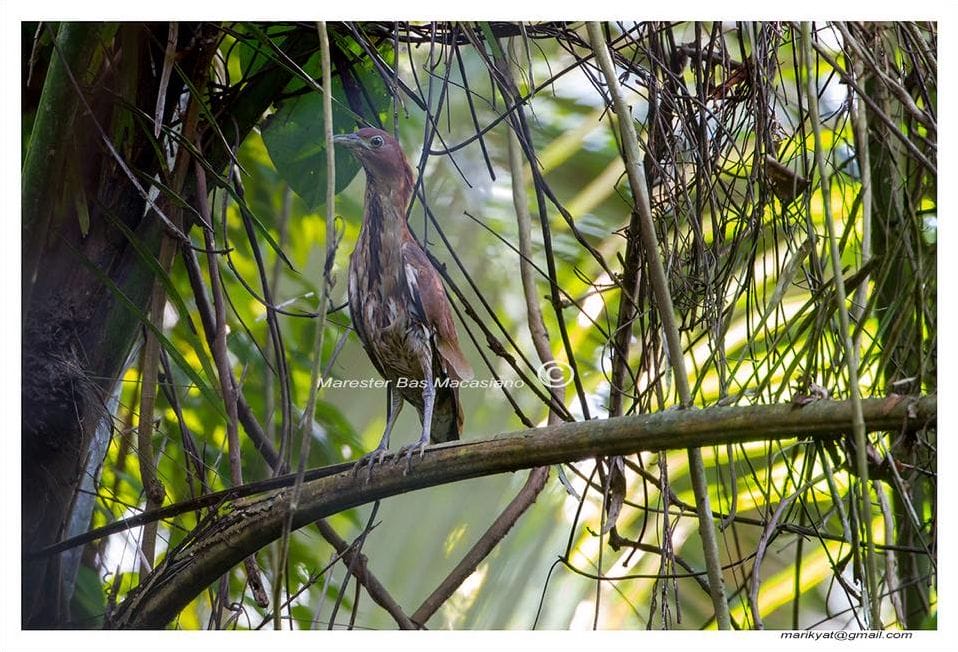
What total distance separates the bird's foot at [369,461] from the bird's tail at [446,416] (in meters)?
0.10

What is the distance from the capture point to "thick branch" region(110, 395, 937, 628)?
0.94 m

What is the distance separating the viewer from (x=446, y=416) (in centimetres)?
134

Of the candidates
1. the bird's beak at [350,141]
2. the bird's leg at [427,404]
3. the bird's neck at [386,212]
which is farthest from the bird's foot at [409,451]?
the bird's beak at [350,141]

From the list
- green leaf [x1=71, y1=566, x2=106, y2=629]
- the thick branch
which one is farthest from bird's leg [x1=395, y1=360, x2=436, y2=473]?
green leaf [x1=71, y1=566, x2=106, y2=629]

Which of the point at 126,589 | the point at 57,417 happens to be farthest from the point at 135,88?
the point at 126,589

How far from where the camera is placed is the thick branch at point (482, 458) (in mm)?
943

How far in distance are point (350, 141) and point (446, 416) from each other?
435 mm

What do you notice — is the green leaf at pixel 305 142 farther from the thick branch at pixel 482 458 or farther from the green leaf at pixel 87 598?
the green leaf at pixel 87 598

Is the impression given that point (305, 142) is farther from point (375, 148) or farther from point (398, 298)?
point (398, 298)

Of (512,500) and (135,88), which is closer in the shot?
(135,88)

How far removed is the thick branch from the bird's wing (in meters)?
0.19

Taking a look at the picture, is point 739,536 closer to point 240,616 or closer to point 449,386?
point 449,386
